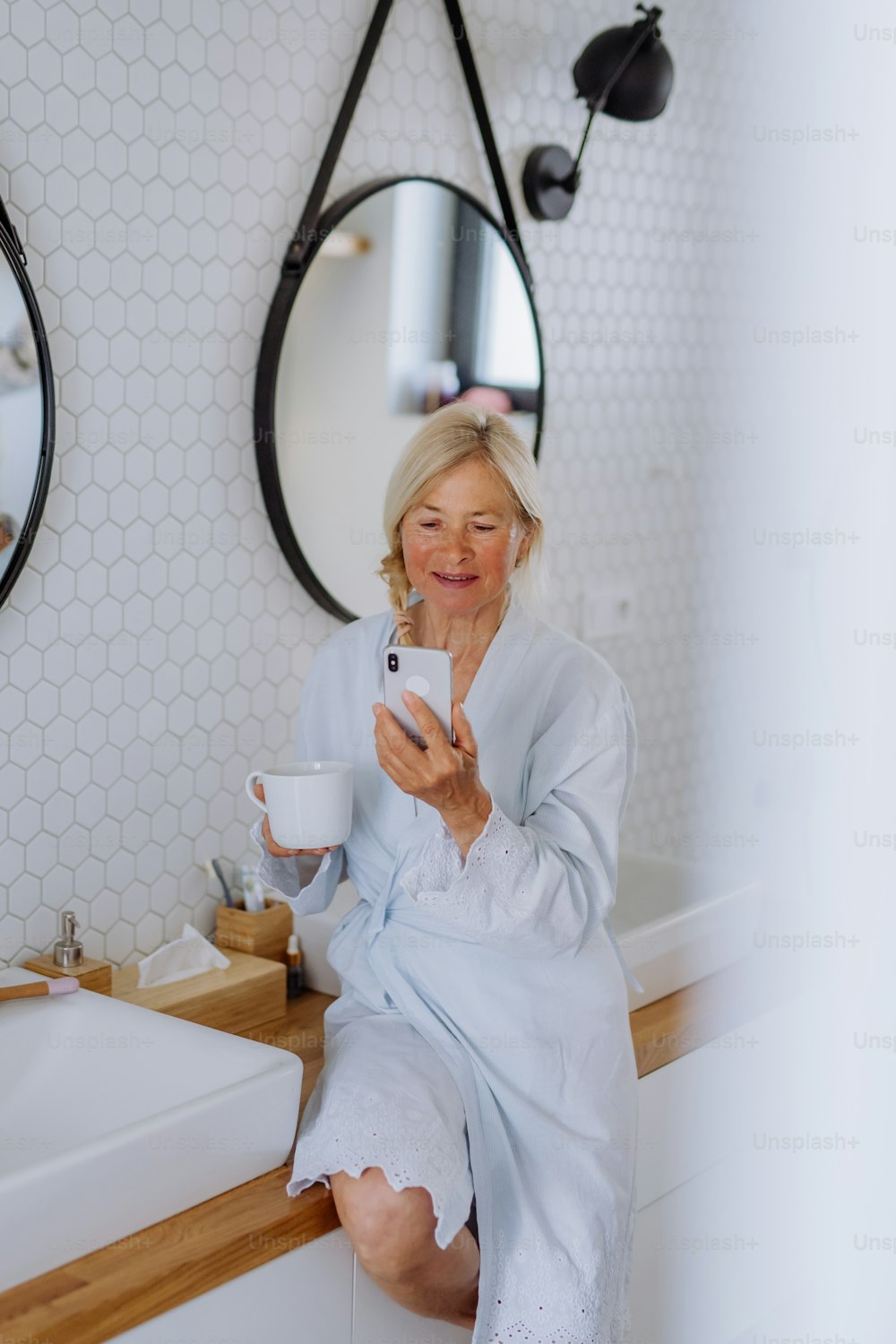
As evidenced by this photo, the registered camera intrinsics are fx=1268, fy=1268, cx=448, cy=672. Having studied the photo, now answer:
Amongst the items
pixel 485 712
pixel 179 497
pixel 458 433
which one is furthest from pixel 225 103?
pixel 485 712

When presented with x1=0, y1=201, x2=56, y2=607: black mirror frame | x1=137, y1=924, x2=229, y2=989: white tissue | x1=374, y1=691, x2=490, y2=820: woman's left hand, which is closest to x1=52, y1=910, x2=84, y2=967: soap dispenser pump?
x1=137, y1=924, x2=229, y2=989: white tissue

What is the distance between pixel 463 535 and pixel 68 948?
24.1 inches

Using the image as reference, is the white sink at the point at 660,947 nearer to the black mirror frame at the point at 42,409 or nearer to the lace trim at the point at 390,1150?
the lace trim at the point at 390,1150

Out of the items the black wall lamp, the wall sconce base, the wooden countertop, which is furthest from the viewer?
the wall sconce base

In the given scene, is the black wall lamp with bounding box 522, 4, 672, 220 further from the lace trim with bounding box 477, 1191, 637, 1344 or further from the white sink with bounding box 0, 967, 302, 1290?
the lace trim with bounding box 477, 1191, 637, 1344

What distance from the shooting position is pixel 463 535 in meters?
1.25

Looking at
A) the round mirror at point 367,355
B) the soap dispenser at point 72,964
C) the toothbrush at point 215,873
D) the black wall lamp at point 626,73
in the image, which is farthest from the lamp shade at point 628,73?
the soap dispenser at point 72,964

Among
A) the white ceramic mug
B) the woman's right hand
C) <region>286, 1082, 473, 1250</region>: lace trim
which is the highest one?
the white ceramic mug

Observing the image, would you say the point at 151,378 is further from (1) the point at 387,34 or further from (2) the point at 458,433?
Answer: (1) the point at 387,34

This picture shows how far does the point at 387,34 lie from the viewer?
171 centimetres

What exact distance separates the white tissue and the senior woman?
19cm

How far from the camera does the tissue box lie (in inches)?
55.2

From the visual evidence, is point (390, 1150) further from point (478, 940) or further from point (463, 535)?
point (463, 535)

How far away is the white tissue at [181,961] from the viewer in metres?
1.46
